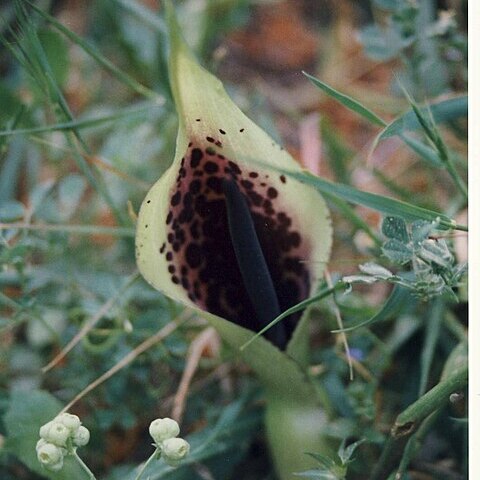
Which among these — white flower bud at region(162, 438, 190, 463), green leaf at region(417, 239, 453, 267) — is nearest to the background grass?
green leaf at region(417, 239, 453, 267)

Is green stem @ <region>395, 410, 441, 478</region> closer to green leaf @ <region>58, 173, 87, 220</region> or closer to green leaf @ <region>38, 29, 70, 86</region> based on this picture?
green leaf @ <region>58, 173, 87, 220</region>

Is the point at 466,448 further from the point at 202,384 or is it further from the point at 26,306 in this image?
the point at 26,306

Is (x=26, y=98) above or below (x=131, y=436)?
above

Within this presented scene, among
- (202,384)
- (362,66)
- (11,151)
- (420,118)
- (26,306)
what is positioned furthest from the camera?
(362,66)

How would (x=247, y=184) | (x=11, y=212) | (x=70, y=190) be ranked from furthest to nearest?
(x=70, y=190), (x=11, y=212), (x=247, y=184)

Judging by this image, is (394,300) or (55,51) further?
(55,51)

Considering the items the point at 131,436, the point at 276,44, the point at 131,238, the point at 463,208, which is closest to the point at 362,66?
the point at 276,44

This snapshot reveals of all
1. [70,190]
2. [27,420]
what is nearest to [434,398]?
[27,420]

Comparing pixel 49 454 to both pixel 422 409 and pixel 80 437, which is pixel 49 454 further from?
pixel 422 409
